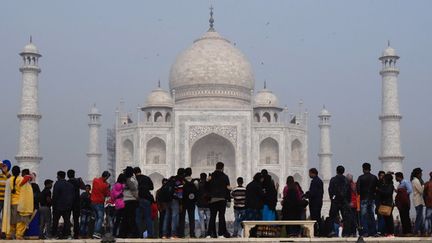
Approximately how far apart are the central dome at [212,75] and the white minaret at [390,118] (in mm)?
7138

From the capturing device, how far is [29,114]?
32281 millimetres

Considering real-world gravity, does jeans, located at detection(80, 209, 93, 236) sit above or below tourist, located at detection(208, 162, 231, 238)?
below

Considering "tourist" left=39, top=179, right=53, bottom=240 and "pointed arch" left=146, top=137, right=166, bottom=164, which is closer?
"tourist" left=39, top=179, right=53, bottom=240

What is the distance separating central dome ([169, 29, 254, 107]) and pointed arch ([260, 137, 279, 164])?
9.82 feet

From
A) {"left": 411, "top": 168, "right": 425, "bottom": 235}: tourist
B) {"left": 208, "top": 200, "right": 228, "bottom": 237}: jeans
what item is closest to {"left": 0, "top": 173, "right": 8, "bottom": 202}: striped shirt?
{"left": 208, "top": 200, "right": 228, "bottom": 237}: jeans

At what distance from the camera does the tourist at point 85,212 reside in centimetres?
1140

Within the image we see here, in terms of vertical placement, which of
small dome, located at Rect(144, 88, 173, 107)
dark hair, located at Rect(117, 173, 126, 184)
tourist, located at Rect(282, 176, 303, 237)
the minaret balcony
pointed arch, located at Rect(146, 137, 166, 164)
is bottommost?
tourist, located at Rect(282, 176, 303, 237)

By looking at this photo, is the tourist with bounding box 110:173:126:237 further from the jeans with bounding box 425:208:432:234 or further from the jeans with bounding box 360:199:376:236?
the jeans with bounding box 425:208:432:234

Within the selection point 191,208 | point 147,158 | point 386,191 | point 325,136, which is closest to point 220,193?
point 191,208

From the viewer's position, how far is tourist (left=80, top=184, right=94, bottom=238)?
11.4m

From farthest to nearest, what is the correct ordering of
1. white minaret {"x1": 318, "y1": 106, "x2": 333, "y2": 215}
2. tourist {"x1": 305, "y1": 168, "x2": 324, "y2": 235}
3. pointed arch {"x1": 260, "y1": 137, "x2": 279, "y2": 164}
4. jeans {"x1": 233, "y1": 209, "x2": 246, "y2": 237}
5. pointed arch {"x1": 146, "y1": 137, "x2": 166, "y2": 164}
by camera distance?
white minaret {"x1": 318, "y1": 106, "x2": 333, "y2": 215}
pointed arch {"x1": 260, "y1": 137, "x2": 279, "y2": 164}
pointed arch {"x1": 146, "y1": 137, "x2": 166, "y2": 164}
jeans {"x1": 233, "y1": 209, "x2": 246, "y2": 237}
tourist {"x1": 305, "y1": 168, "x2": 324, "y2": 235}

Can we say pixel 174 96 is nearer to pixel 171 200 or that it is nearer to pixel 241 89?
pixel 241 89

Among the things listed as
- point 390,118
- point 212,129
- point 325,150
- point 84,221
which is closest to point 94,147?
point 212,129

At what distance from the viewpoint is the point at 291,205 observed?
414 inches
